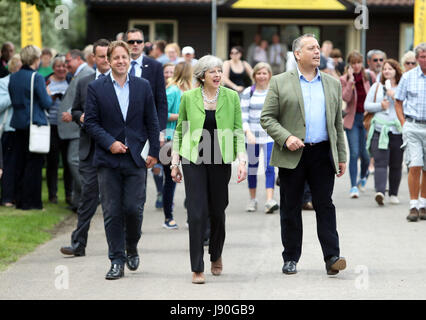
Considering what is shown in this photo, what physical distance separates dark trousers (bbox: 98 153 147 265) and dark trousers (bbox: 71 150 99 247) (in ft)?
3.80

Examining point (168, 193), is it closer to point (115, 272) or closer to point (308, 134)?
point (115, 272)

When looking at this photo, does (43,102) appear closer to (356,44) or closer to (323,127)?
(323,127)

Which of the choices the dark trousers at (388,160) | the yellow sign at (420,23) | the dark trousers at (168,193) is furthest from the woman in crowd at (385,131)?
the yellow sign at (420,23)

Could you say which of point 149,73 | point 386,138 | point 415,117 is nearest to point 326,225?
point 149,73

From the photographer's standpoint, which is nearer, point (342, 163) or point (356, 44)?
point (342, 163)

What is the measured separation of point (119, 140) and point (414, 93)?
15.2 ft

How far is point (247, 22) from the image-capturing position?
1267 inches

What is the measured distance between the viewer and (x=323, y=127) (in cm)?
827

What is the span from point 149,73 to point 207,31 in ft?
76.0

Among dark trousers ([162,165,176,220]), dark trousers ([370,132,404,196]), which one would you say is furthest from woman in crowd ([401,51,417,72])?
dark trousers ([162,165,176,220])

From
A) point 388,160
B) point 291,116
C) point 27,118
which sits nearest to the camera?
point 291,116

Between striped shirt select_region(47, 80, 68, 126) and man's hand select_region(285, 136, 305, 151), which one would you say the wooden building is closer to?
striped shirt select_region(47, 80, 68, 126)

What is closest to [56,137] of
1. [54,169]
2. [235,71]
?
[54,169]
